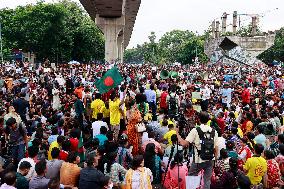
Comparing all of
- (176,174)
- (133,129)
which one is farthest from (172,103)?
(176,174)

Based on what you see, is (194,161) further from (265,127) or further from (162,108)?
(162,108)

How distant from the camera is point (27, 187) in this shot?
21.2 feet

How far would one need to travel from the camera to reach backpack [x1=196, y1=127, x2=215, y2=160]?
7258 millimetres

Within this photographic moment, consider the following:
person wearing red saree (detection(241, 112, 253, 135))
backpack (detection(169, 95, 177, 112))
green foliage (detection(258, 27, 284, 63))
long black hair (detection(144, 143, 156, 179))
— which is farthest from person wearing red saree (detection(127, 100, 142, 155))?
green foliage (detection(258, 27, 284, 63))

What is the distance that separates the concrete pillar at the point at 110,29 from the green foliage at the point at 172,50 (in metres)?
35.1

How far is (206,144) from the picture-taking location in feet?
23.9

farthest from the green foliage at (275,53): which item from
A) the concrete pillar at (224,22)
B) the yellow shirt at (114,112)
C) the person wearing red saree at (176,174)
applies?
the person wearing red saree at (176,174)

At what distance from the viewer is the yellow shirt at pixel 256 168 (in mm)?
7781

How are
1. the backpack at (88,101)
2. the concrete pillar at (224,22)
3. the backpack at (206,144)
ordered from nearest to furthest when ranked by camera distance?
1. the backpack at (206,144)
2. the backpack at (88,101)
3. the concrete pillar at (224,22)

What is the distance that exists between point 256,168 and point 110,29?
34.0m

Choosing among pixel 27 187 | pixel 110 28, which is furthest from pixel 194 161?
pixel 110 28

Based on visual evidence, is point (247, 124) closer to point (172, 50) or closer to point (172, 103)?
point (172, 103)

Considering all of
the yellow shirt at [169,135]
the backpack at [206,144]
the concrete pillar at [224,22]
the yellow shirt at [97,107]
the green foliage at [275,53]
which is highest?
the concrete pillar at [224,22]

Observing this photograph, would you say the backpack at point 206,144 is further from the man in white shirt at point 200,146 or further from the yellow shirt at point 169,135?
the yellow shirt at point 169,135
